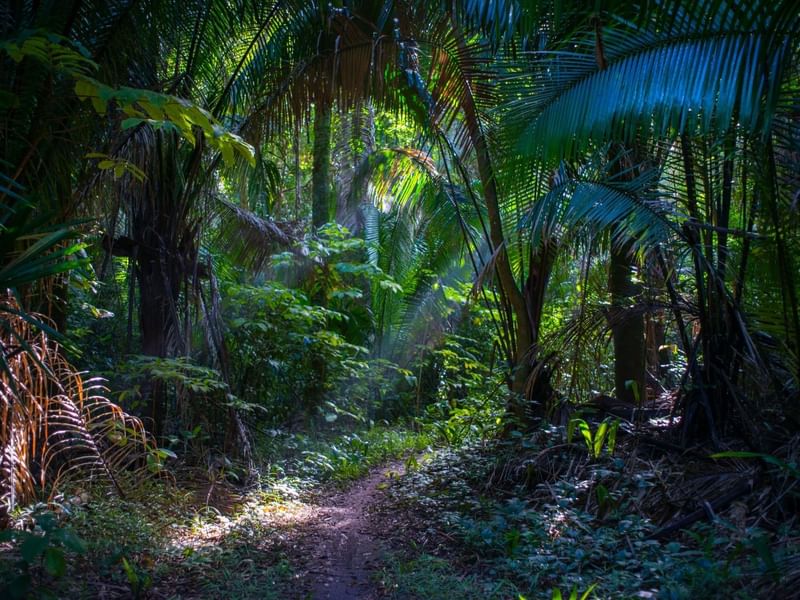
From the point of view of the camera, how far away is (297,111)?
6.40 meters

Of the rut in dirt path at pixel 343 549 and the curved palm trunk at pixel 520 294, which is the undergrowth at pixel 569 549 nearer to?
the rut in dirt path at pixel 343 549

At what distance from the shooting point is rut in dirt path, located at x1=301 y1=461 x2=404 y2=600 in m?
4.06

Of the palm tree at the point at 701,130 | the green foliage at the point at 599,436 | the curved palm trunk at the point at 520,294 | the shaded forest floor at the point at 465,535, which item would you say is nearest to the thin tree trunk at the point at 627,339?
the curved palm trunk at the point at 520,294

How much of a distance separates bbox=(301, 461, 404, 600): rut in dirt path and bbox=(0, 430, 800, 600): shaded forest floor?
0.02m

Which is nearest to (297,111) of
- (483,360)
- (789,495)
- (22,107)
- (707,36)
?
(22,107)

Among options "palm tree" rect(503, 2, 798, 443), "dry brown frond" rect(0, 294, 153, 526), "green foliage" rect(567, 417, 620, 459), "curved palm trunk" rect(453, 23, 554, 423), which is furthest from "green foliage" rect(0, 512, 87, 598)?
"curved palm trunk" rect(453, 23, 554, 423)

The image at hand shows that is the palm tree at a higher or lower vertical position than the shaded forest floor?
higher

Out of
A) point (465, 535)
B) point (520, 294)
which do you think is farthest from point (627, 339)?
point (465, 535)

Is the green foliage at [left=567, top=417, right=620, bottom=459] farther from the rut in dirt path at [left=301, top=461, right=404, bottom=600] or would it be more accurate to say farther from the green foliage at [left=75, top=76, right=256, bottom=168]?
the green foliage at [left=75, top=76, right=256, bottom=168]

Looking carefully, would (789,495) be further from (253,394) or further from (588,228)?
(253,394)

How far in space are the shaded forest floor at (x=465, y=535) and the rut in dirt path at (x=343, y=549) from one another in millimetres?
18

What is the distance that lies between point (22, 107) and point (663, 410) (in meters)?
5.95

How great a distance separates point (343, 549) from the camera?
4.91 metres

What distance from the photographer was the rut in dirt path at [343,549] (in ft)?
13.3
